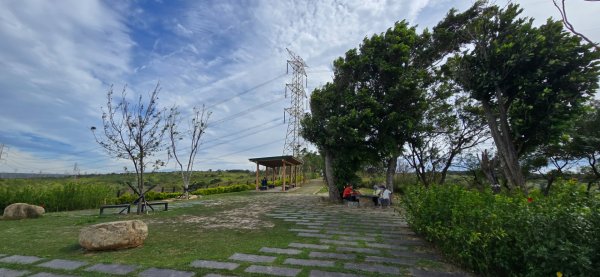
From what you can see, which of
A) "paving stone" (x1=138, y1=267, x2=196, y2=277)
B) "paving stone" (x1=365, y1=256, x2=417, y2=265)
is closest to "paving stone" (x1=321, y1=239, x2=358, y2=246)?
"paving stone" (x1=365, y1=256, x2=417, y2=265)

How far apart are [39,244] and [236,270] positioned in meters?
3.94

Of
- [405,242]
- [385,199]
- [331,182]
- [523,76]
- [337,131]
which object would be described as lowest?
[405,242]

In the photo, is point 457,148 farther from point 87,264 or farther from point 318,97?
point 87,264

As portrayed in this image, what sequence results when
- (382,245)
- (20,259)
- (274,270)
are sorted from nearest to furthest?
1. (274,270)
2. (20,259)
3. (382,245)

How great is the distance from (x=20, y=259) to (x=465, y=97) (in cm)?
1760

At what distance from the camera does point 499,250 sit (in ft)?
10.1

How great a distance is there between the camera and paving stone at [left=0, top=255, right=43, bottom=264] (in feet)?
12.4

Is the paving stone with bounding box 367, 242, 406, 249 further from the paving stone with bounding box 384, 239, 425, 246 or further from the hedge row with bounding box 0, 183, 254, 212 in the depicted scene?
the hedge row with bounding box 0, 183, 254, 212

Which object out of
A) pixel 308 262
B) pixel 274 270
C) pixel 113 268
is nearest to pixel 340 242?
pixel 308 262

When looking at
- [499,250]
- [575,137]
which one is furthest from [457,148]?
[499,250]

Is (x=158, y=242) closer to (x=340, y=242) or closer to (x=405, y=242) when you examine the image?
(x=340, y=242)

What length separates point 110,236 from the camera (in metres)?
4.35

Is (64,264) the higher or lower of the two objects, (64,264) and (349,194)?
the lower

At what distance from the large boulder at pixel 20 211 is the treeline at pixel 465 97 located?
9.63 metres
